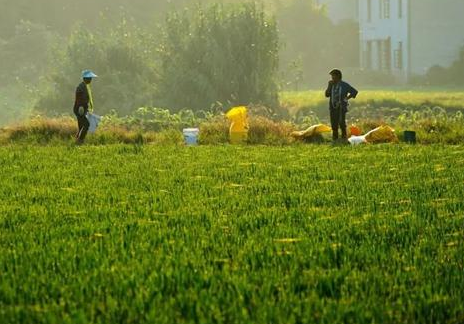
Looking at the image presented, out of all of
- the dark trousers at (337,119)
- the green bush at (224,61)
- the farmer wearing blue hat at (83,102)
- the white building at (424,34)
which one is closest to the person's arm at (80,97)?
the farmer wearing blue hat at (83,102)

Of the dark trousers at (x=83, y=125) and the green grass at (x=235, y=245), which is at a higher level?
the dark trousers at (x=83, y=125)

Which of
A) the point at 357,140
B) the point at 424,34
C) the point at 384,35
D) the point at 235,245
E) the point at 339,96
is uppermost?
the point at 384,35

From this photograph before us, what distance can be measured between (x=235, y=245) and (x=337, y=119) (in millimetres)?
12588

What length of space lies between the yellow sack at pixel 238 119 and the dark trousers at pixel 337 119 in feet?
6.84

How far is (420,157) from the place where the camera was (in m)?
15.3

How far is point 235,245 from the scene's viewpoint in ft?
25.3

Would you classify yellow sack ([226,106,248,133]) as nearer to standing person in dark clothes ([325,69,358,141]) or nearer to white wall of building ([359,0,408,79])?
standing person in dark clothes ([325,69,358,141])

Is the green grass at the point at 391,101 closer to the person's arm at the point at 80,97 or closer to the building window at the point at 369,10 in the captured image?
the person's arm at the point at 80,97

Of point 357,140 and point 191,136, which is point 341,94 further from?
point 191,136

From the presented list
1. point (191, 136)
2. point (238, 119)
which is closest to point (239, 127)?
point (238, 119)

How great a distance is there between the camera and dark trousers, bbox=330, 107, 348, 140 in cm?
1973

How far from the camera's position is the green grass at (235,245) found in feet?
19.0

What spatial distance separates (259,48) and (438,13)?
1998 centimetres

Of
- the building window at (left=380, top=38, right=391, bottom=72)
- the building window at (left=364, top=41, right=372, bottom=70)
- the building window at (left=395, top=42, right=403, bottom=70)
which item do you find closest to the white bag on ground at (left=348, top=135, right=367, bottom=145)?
the building window at (left=395, top=42, right=403, bottom=70)
